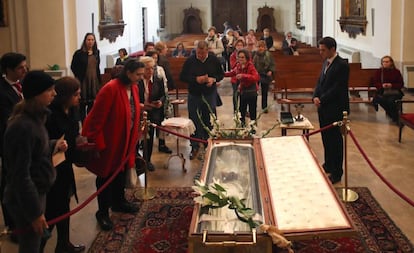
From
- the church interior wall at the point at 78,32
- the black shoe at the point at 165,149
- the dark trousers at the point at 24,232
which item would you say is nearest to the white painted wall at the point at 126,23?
the church interior wall at the point at 78,32

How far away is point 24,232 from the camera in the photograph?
326 cm

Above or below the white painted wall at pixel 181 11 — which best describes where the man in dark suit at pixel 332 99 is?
below

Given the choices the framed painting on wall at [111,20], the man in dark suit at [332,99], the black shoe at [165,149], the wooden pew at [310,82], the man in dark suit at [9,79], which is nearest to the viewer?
the man in dark suit at [9,79]

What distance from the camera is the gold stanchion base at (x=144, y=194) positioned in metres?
5.96

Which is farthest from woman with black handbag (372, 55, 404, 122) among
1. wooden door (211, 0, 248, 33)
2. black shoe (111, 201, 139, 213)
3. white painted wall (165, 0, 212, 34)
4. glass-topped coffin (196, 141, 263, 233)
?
white painted wall (165, 0, 212, 34)

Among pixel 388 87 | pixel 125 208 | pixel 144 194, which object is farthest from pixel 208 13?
pixel 125 208

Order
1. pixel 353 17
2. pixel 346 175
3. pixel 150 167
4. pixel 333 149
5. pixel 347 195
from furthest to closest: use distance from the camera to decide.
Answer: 1. pixel 353 17
2. pixel 150 167
3. pixel 333 149
4. pixel 347 195
5. pixel 346 175

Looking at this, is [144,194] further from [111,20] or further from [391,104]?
[111,20]

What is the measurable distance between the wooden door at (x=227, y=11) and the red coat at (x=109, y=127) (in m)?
24.2

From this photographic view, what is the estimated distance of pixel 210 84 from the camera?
720 cm

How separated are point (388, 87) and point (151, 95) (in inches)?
192

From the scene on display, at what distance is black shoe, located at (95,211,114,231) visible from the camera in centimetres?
508

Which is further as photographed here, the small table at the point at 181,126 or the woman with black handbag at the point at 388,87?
the woman with black handbag at the point at 388,87

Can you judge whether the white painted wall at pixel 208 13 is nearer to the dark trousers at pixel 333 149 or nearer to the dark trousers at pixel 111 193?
the dark trousers at pixel 333 149
